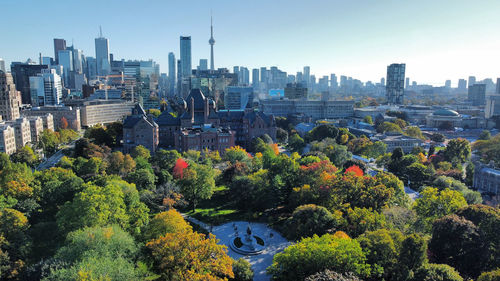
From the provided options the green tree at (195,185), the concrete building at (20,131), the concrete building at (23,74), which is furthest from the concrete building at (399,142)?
the concrete building at (23,74)

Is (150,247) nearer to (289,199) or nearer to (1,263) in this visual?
(1,263)

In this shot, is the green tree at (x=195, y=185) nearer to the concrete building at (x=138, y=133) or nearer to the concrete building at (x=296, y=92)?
the concrete building at (x=138, y=133)

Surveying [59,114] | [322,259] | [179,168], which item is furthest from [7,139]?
[322,259]

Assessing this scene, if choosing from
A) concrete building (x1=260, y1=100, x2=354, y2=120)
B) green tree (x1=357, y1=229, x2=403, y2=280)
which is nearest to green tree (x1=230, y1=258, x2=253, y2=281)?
green tree (x1=357, y1=229, x2=403, y2=280)

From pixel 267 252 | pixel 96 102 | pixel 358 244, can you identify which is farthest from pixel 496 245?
pixel 96 102

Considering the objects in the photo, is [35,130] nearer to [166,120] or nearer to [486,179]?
[166,120]

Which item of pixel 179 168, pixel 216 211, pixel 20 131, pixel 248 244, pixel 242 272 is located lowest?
pixel 248 244
